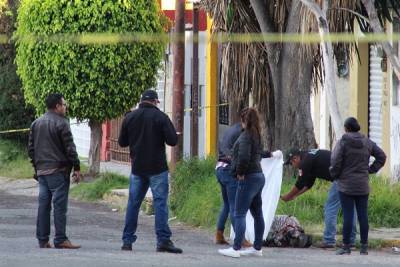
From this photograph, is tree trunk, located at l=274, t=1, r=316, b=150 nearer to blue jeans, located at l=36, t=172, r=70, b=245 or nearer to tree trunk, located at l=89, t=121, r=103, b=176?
blue jeans, located at l=36, t=172, r=70, b=245

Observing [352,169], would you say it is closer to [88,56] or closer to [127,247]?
[127,247]

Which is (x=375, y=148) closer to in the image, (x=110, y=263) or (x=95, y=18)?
(x=110, y=263)

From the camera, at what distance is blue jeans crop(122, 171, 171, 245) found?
1291 cm

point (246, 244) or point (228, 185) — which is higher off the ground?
point (228, 185)

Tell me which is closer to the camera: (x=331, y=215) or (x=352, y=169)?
(x=352, y=169)

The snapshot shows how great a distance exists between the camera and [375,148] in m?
13.4

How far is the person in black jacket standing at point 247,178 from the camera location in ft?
41.8

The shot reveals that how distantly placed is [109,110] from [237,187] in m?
9.35

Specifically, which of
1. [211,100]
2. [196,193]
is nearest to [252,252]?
[196,193]

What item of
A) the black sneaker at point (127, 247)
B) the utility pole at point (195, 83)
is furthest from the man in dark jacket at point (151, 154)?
the utility pole at point (195, 83)

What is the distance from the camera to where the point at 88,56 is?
21625 millimetres

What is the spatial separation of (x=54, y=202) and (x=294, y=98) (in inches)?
208

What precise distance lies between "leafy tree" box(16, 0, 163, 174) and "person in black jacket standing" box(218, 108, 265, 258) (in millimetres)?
8951

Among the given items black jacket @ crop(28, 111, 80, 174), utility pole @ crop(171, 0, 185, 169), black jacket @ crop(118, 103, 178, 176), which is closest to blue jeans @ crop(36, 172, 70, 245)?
black jacket @ crop(28, 111, 80, 174)
